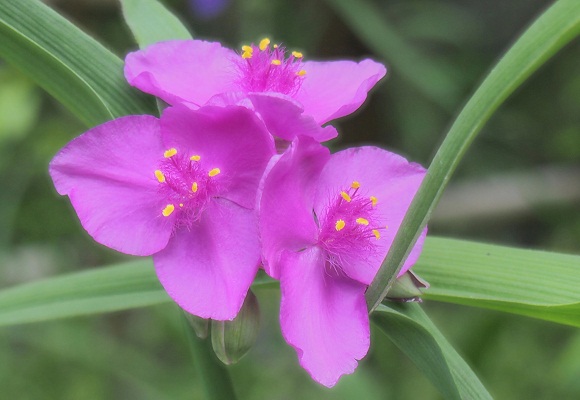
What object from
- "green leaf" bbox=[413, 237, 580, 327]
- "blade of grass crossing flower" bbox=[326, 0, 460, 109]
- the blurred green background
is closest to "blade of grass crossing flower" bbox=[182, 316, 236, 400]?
"green leaf" bbox=[413, 237, 580, 327]

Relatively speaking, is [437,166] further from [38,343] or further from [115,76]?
[38,343]

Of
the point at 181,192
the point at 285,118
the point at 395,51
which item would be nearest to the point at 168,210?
the point at 181,192

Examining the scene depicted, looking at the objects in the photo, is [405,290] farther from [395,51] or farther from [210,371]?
[395,51]

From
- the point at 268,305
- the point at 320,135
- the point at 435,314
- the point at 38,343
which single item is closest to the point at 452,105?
the point at 435,314

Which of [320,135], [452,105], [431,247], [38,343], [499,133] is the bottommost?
[38,343]

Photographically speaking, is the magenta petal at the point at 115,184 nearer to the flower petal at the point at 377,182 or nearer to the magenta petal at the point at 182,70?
the magenta petal at the point at 182,70

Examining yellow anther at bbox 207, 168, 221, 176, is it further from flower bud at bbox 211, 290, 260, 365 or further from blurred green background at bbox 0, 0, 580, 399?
blurred green background at bbox 0, 0, 580, 399
